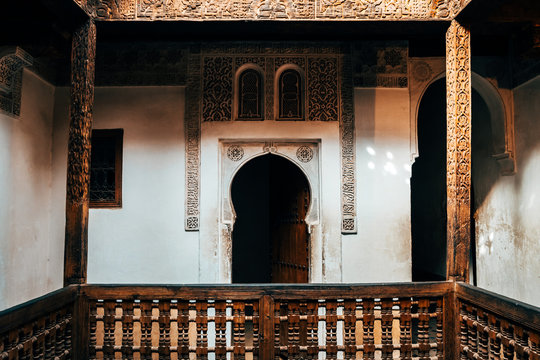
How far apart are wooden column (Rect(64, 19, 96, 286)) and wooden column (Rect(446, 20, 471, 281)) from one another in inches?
125

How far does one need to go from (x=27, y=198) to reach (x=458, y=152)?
4858 millimetres

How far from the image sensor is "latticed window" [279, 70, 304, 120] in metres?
6.16

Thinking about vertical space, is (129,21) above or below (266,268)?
above

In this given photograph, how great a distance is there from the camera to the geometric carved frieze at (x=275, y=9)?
4.19m

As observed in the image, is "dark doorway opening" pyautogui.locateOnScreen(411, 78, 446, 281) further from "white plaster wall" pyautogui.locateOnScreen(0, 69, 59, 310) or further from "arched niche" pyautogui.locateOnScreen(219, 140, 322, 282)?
→ "white plaster wall" pyautogui.locateOnScreen(0, 69, 59, 310)

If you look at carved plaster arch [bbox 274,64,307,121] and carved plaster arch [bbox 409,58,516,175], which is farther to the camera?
carved plaster arch [bbox 409,58,516,175]

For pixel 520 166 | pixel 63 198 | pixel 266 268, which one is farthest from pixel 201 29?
pixel 266 268

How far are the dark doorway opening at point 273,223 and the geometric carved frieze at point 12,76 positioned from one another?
343cm

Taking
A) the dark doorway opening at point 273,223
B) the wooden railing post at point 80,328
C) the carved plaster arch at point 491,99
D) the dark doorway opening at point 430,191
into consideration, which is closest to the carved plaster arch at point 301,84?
the dark doorway opening at point 273,223

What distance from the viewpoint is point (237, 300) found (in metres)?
3.91

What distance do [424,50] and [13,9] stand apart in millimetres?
4911

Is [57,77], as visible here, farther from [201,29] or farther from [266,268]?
[266,268]

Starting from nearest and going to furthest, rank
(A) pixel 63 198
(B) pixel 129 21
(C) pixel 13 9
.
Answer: (B) pixel 129 21
(C) pixel 13 9
(A) pixel 63 198

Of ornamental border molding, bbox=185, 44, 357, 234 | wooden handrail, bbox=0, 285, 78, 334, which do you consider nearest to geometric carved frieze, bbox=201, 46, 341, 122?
ornamental border molding, bbox=185, 44, 357, 234
